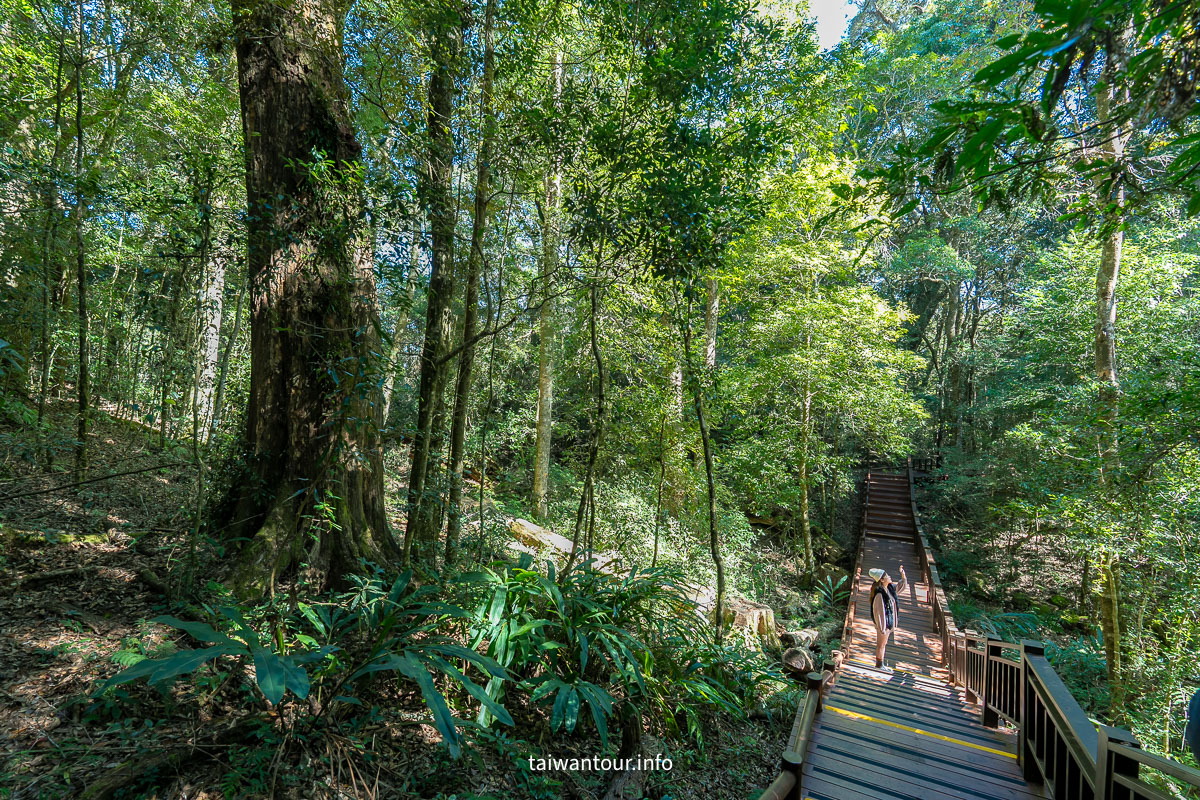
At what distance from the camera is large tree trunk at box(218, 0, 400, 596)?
3.71 meters

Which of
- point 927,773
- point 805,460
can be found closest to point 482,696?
point 927,773

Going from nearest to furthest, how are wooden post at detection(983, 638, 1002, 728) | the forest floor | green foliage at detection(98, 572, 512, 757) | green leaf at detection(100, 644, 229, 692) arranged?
green leaf at detection(100, 644, 229, 692), green foliage at detection(98, 572, 512, 757), the forest floor, wooden post at detection(983, 638, 1002, 728)

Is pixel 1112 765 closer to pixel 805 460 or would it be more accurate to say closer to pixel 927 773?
pixel 927 773

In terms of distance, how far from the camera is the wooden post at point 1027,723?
137 inches

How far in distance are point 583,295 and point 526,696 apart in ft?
11.6

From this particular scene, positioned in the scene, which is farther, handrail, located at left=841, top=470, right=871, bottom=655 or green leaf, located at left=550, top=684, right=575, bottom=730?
handrail, located at left=841, top=470, right=871, bottom=655

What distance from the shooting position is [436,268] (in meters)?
4.50

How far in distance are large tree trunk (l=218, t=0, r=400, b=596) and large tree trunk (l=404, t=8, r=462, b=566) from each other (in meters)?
0.40

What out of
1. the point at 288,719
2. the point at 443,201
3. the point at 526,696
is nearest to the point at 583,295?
the point at 443,201

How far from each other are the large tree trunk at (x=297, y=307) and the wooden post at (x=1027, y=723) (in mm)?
4946

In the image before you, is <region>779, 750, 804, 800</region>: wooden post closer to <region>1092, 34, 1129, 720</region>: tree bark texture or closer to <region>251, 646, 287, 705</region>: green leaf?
<region>251, 646, 287, 705</region>: green leaf

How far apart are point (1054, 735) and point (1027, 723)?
61cm

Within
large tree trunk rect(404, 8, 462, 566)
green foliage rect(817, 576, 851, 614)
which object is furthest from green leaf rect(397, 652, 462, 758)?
green foliage rect(817, 576, 851, 614)

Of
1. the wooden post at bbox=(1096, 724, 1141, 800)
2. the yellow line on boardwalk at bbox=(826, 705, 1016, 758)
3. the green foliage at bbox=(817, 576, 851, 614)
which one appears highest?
the wooden post at bbox=(1096, 724, 1141, 800)
